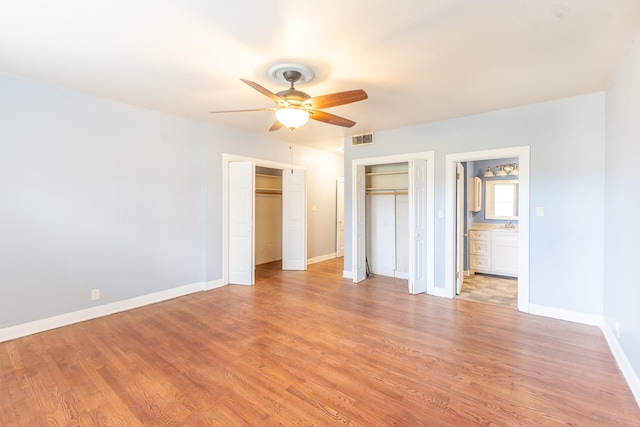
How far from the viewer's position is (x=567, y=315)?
3.44 m

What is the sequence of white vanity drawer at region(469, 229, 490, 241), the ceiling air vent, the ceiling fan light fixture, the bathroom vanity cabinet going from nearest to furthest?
the ceiling fan light fixture
the ceiling air vent
the bathroom vanity cabinet
white vanity drawer at region(469, 229, 490, 241)

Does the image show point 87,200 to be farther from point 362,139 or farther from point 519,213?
point 519,213

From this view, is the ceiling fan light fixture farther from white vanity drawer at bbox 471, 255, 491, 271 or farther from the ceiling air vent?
white vanity drawer at bbox 471, 255, 491, 271

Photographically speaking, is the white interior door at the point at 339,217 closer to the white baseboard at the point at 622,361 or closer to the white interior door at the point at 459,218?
the white interior door at the point at 459,218

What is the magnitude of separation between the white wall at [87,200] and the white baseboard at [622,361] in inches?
191

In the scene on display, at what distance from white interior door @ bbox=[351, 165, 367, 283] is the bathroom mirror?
266 centimetres

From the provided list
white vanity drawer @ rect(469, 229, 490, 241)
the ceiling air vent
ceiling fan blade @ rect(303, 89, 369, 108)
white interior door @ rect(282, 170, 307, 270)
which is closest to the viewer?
ceiling fan blade @ rect(303, 89, 369, 108)

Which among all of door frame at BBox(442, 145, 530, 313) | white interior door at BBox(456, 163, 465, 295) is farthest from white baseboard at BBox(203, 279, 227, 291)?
white interior door at BBox(456, 163, 465, 295)

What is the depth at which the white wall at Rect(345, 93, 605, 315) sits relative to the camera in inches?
129

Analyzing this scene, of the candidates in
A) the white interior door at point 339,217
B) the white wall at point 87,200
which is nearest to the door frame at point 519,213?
the white interior door at point 339,217

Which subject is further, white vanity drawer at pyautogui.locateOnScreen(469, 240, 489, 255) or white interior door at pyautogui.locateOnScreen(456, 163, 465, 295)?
white vanity drawer at pyautogui.locateOnScreen(469, 240, 489, 255)

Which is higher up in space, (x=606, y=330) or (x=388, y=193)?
(x=388, y=193)

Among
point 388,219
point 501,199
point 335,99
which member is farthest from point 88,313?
point 501,199

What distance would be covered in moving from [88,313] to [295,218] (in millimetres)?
3566
